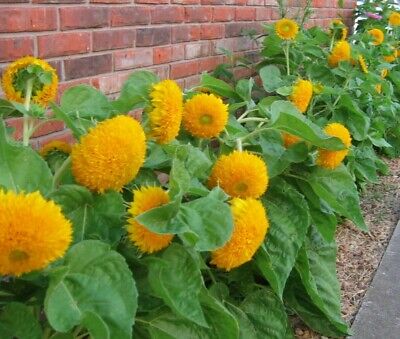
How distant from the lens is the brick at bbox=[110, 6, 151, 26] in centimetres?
298

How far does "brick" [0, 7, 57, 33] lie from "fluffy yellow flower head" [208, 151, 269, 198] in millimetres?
1116

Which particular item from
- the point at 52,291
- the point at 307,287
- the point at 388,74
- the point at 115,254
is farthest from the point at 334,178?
the point at 388,74

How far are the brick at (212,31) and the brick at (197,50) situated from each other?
49 mm

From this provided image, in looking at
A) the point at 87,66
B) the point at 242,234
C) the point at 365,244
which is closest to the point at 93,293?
the point at 242,234

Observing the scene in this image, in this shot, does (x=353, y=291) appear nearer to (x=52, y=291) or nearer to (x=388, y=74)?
(x=52, y=291)

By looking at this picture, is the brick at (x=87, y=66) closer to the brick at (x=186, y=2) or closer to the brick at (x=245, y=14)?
the brick at (x=186, y=2)

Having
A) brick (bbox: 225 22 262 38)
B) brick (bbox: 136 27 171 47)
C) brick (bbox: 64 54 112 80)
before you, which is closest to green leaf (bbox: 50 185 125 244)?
brick (bbox: 64 54 112 80)

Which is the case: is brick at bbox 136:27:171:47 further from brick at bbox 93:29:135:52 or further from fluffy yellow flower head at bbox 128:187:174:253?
fluffy yellow flower head at bbox 128:187:174:253

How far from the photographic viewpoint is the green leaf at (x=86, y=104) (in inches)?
68.2

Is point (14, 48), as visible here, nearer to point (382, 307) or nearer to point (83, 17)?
point (83, 17)

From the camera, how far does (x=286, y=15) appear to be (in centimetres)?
502

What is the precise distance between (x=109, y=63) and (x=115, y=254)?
72.8 inches

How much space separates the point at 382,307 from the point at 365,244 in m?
0.82

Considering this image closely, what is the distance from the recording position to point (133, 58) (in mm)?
3174
